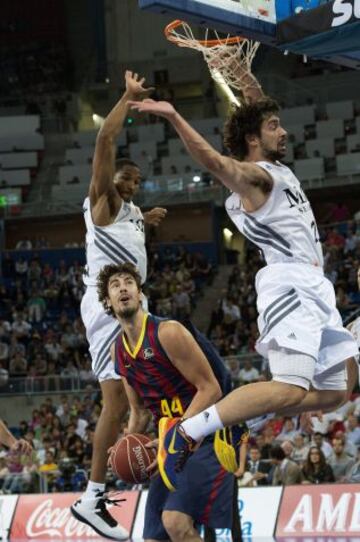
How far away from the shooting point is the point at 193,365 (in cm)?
758

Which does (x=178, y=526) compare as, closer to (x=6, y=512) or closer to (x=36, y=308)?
(x=6, y=512)

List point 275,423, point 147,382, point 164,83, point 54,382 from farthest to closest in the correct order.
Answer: point 164,83 → point 54,382 → point 275,423 → point 147,382

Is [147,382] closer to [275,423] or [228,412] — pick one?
[228,412]

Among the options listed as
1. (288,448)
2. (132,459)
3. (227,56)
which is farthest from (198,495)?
(288,448)

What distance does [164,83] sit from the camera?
40.9 metres

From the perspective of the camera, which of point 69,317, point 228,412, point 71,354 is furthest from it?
point 69,317

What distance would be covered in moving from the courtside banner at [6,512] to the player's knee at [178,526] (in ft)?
32.4

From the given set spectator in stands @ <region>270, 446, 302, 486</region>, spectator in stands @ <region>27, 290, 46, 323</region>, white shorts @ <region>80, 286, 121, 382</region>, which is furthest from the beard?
spectator in stands @ <region>27, 290, 46, 323</region>

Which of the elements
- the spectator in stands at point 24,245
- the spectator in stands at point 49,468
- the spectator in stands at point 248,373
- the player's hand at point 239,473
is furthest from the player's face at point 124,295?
the spectator in stands at point 24,245

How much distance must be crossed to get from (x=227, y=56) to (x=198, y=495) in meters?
3.76

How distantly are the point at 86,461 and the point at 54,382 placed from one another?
5.71m

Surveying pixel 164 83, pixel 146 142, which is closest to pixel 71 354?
pixel 146 142

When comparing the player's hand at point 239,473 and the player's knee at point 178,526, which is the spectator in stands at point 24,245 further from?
the player's knee at point 178,526

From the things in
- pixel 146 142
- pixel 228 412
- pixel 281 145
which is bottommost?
pixel 228 412
